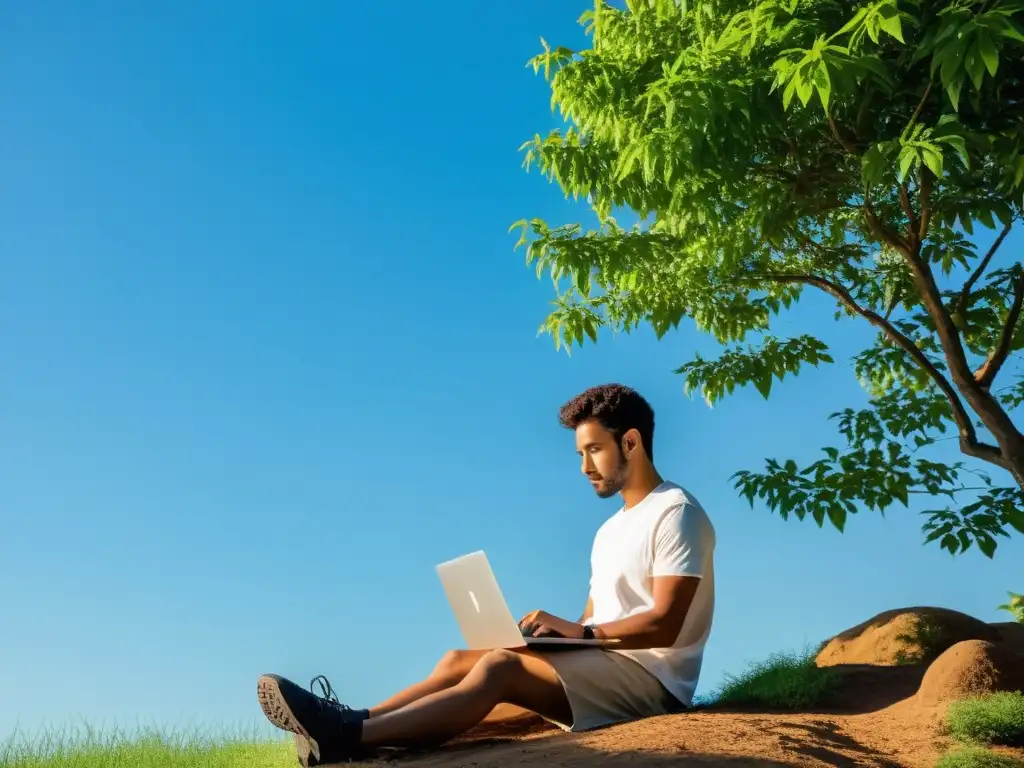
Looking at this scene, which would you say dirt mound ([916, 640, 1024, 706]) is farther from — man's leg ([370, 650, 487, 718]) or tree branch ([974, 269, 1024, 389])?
tree branch ([974, 269, 1024, 389])

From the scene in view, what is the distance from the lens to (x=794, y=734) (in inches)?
204

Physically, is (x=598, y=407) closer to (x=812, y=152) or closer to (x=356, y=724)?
(x=356, y=724)

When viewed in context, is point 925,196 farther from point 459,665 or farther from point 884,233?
point 459,665

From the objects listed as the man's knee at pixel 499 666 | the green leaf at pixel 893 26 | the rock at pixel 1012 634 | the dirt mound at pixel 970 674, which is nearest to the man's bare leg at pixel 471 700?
the man's knee at pixel 499 666

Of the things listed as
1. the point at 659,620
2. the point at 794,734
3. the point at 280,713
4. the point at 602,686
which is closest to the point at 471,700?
the point at 602,686

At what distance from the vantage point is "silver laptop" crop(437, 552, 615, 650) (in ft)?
16.3

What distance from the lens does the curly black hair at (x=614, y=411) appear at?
5.70 meters

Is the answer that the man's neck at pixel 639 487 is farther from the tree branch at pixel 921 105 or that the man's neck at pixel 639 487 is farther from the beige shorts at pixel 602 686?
the tree branch at pixel 921 105

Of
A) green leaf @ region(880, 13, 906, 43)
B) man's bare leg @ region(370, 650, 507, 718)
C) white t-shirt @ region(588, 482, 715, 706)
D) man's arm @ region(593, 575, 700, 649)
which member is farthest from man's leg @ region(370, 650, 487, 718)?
green leaf @ region(880, 13, 906, 43)

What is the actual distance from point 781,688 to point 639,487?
7.03 feet

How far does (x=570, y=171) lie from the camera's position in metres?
7.70

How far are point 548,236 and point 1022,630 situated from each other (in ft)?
18.0

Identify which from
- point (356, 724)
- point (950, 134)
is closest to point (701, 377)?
point (950, 134)

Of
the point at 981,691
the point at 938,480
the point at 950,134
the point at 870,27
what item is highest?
the point at 870,27
